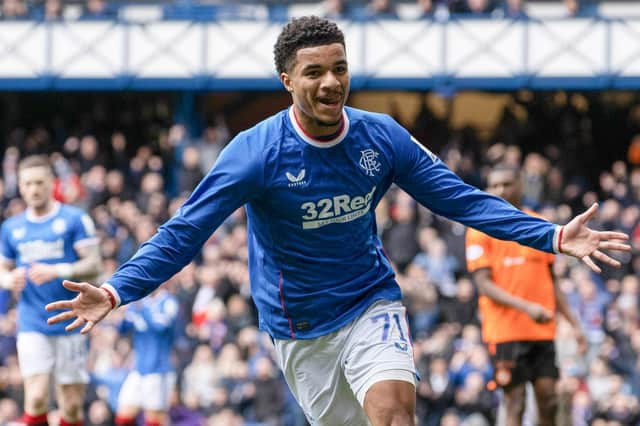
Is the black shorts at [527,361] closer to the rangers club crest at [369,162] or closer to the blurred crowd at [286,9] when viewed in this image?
the rangers club crest at [369,162]

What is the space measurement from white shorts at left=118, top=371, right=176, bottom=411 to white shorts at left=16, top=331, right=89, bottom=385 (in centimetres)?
404

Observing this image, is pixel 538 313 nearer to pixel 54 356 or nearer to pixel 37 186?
pixel 54 356

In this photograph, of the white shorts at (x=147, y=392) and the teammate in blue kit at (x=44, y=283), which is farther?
the white shorts at (x=147, y=392)

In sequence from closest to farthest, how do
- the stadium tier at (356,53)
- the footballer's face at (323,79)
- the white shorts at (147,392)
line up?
the footballer's face at (323,79)
the white shorts at (147,392)
the stadium tier at (356,53)

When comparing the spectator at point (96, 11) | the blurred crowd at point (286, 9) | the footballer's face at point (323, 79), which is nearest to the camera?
the footballer's face at point (323, 79)

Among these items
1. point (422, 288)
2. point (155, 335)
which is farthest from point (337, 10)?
point (155, 335)

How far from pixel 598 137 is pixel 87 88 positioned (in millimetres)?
9281

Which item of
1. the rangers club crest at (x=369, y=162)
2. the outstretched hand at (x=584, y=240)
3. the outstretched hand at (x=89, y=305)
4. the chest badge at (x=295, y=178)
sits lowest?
the outstretched hand at (x=89, y=305)

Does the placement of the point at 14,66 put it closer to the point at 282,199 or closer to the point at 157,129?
the point at 157,129

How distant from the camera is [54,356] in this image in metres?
10.3

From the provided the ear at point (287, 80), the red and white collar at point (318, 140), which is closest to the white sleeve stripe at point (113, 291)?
the red and white collar at point (318, 140)

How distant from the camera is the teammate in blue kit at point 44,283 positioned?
399 inches

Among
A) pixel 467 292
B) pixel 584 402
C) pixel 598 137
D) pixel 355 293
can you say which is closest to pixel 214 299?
pixel 467 292

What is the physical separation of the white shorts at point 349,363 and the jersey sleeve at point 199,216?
0.89m
